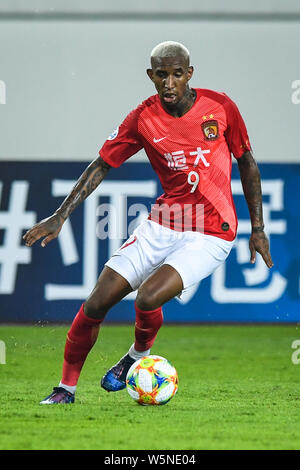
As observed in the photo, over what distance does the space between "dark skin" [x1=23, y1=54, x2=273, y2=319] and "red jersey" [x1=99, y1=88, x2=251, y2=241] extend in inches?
3.6

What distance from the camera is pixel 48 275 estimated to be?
9.93m

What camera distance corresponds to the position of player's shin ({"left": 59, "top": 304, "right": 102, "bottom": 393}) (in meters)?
5.62

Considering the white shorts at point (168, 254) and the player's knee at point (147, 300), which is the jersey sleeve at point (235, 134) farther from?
the player's knee at point (147, 300)

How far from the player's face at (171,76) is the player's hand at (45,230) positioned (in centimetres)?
93

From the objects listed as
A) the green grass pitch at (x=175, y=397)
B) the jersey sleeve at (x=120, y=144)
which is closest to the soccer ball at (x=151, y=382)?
the green grass pitch at (x=175, y=397)

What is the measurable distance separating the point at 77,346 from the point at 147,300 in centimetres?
51

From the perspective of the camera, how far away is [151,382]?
5.50m

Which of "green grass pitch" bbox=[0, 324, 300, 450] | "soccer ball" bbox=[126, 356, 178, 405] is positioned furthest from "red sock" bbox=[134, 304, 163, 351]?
"green grass pitch" bbox=[0, 324, 300, 450]

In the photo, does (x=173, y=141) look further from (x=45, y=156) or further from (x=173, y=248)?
(x=45, y=156)

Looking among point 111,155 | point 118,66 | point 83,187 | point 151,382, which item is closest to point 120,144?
point 111,155

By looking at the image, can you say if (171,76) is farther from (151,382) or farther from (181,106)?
(151,382)

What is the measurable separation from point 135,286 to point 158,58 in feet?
4.27

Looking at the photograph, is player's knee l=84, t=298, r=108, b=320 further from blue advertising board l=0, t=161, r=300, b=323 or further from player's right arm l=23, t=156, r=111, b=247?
blue advertising board l=0, t=161, r=300, b=323
